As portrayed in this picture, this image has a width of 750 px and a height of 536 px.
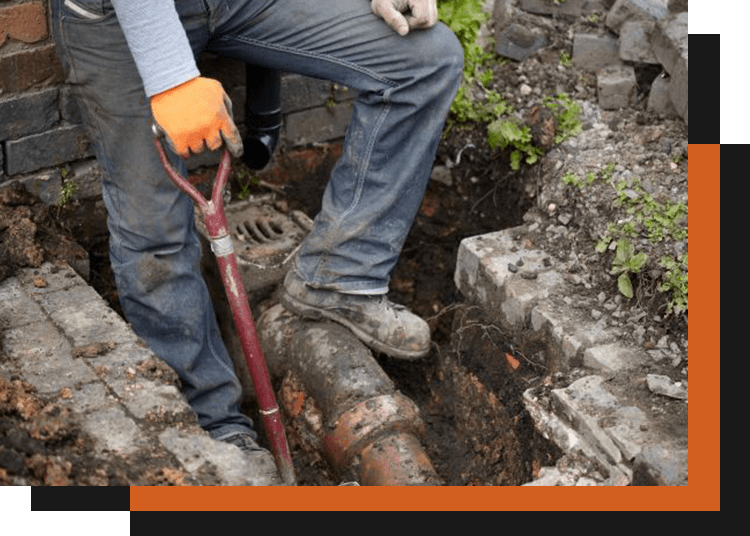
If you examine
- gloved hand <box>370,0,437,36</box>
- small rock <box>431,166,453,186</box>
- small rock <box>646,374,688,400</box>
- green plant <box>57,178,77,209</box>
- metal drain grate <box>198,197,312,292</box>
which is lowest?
metal drain grate <box>198,197,312,292</box>

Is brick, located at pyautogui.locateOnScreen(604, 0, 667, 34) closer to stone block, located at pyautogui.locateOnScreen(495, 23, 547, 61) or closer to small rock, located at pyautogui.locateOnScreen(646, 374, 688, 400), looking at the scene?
stone block, located at pyautogui.locateOnScreen(495, 23, 547, 61)

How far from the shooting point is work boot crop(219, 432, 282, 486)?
9.44 feet

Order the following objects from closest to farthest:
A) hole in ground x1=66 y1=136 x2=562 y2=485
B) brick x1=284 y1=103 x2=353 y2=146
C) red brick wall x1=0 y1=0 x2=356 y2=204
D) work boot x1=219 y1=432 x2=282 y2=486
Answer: work boot x1=219 y1=432 x2=282 y2=486
red brick wall x1=0 y1=0 x2=356 y2=204
hole in ground x1=66 y1=136 x2=562 y2=485
brick x1=284 y1=103 x2=353 y2=146

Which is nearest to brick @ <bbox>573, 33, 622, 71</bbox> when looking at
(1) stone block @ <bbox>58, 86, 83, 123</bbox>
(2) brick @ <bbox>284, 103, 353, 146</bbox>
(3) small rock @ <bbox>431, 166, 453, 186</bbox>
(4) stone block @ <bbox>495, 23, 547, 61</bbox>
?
(4) stone block @ <bbox>495, 23, 547, 61</bbox>

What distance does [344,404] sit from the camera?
11.7 feet

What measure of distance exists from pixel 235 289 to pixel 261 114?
1.08 metres

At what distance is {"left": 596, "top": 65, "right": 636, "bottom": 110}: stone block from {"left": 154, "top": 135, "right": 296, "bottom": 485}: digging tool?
172cm

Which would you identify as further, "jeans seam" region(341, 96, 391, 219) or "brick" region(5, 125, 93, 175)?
"brick" region(5, 125, 93, 175)

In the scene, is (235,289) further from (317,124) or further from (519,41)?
(519,41)

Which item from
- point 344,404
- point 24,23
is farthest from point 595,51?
point 24,23

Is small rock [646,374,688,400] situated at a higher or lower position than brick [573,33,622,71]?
lower

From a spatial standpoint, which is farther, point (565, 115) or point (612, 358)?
point (565, 115)

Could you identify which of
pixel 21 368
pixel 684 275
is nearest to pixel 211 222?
pixel 21 368

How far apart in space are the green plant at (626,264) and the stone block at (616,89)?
0.81 m
